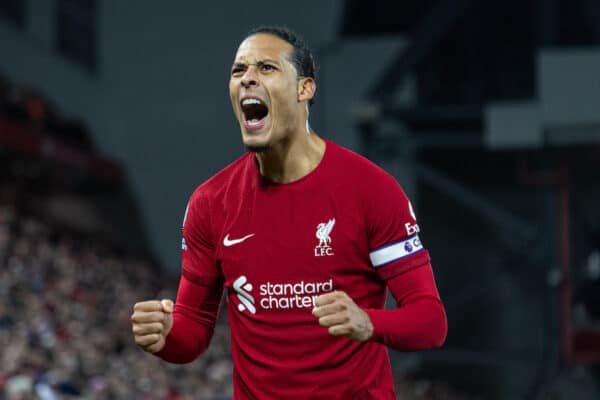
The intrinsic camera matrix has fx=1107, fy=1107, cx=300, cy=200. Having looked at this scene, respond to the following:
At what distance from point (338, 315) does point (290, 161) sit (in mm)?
710

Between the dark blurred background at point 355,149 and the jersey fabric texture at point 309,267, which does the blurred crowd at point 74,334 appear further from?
the jersey fabric texture at point 309,267

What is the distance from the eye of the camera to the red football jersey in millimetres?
3262

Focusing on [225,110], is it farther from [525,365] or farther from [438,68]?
[525,365]

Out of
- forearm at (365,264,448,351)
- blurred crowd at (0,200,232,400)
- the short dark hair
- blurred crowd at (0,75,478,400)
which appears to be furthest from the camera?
blurred crowd at (0,75,478,400)

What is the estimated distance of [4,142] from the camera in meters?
16.4

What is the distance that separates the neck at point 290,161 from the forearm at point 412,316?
455 mm

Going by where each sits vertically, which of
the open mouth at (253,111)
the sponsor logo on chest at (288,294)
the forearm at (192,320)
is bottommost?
the forearm at (192,320)

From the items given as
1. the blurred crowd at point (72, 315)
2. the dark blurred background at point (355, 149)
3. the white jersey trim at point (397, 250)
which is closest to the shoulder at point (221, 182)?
the white jersey trim at point (397, 250)

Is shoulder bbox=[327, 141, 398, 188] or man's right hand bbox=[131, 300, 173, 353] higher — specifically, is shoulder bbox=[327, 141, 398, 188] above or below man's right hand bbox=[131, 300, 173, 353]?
above

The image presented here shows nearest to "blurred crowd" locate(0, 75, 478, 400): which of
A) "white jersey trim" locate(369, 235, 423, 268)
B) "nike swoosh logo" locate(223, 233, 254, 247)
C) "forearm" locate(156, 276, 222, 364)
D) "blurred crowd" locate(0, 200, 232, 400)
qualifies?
"blurred crowd" locate(0, 200, 232, 400)

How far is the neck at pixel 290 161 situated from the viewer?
11.2 feet

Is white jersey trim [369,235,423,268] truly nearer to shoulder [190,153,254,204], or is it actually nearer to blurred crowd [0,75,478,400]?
shoulder [190,153,254,204]

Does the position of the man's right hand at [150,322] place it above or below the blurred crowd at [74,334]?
above

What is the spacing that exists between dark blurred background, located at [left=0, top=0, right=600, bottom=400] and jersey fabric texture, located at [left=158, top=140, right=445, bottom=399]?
309 inches
